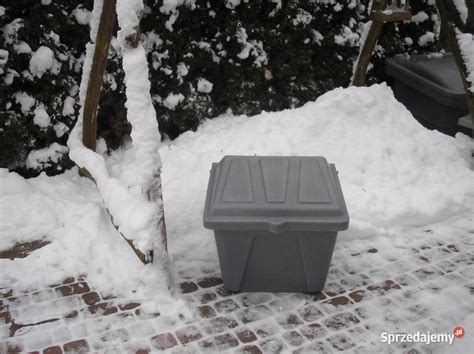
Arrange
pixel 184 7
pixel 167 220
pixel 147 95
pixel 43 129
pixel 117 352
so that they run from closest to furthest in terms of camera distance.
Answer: pixel 117 352 < pixel 147 95 < pixel 167 220 < pixel 43 129 < pixel 184 7

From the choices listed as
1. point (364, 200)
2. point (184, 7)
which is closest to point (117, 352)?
point (364, 200)

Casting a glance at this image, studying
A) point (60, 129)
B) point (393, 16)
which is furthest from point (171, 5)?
point (393, 16)

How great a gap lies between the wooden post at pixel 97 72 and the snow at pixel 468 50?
2730mm

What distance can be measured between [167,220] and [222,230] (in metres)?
0.94

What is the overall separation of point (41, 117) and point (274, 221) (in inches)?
90.0

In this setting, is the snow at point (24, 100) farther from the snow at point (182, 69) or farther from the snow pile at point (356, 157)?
the snow at point (182, 69)

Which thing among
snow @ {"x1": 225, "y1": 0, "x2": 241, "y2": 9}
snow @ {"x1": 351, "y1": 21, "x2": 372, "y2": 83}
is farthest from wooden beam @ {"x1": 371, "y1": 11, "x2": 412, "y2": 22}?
snow @ {"x1": 225, "y1": 0, "x2": 241, "y2": 9}

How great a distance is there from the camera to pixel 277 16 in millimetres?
4855

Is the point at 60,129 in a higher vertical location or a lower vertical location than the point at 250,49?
lower

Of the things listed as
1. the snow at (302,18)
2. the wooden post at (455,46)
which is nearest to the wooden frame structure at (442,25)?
the wooden post at (455,46)

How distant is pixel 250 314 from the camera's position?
3.04 metres

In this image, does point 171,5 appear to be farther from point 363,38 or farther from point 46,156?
point 363,38

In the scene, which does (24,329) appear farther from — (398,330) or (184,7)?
(184,7)

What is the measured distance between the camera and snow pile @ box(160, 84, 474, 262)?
3855 millimetres
